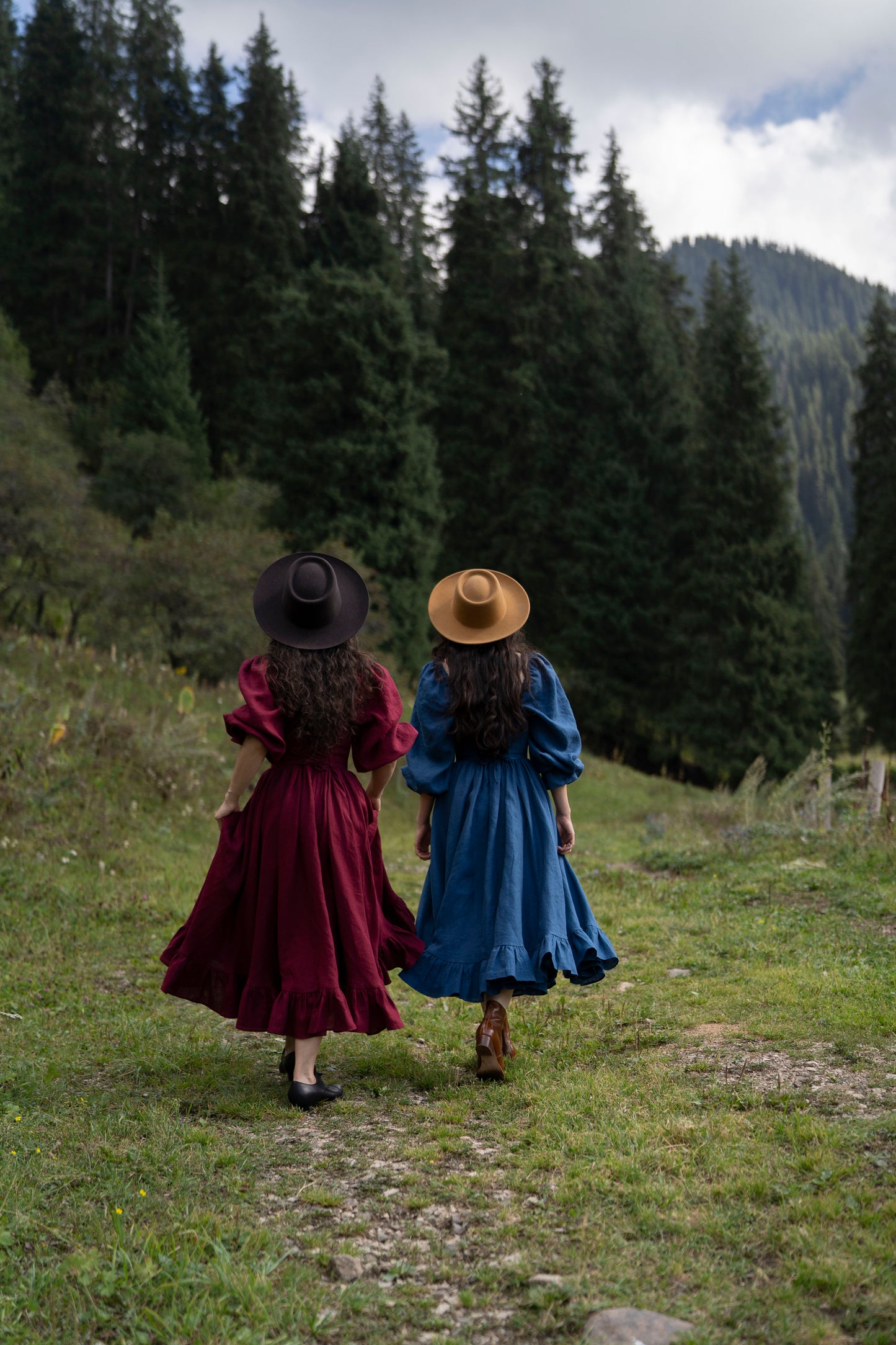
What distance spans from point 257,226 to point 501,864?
34.2 meters

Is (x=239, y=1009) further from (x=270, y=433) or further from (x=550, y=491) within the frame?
(x=550, y=491)

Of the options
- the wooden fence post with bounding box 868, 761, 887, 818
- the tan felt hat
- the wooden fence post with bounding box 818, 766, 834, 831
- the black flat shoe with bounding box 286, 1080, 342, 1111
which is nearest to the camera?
the black flat shoe with bounding box 286, 1080, 342, 1111

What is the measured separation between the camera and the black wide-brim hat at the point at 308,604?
4.17 metres

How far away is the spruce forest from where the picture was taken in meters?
21.6

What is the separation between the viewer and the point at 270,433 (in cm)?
2639

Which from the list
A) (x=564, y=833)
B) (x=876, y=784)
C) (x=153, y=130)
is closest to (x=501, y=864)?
(x=564, y=833)

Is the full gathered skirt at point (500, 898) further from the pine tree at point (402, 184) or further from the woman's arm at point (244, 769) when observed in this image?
the pine tree at point (402, 184)

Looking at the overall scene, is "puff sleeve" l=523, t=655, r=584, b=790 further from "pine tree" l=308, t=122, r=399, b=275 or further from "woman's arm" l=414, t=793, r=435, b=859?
"pine tree" l=308, t=122, r=399, b=275

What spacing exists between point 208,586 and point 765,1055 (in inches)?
486

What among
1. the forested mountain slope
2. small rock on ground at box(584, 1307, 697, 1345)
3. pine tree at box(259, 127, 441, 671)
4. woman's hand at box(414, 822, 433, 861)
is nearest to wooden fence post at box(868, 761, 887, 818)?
woman's hand at box(414, 822, 433, 861)

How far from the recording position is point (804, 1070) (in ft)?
13.1

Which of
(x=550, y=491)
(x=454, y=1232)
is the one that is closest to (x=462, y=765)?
(x=454, y=1232)

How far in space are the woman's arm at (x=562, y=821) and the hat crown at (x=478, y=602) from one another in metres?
0.76

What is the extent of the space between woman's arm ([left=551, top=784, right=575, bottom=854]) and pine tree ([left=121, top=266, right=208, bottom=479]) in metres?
25.3
